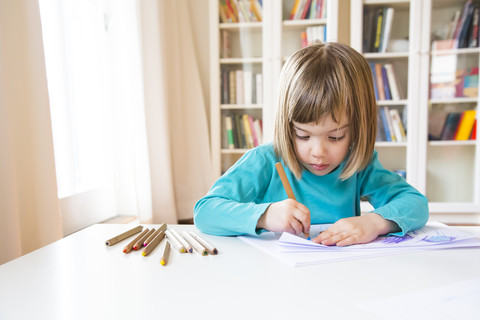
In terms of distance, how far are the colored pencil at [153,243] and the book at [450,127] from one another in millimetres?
2293

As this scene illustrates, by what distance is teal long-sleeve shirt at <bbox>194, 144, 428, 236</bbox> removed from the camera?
76 centimetres

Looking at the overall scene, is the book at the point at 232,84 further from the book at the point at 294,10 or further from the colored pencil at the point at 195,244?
the colored pencil at the point at 195,244

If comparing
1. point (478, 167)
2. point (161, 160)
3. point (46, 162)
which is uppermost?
point (46, 162)

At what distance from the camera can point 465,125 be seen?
95.3 inches

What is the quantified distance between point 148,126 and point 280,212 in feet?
4.98

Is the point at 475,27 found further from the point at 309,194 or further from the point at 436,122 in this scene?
the point at 309,194

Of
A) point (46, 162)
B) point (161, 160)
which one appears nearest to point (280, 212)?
point (46, 162)

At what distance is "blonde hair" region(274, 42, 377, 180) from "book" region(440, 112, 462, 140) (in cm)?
184

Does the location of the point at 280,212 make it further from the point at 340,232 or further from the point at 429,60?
the point at 429,60

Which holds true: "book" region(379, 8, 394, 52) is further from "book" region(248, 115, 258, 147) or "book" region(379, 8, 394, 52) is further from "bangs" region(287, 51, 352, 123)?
"bangs" region(287, 51, 352, 123)

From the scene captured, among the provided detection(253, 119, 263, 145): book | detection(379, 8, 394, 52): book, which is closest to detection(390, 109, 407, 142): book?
detection(379, 8, 394, 52): book

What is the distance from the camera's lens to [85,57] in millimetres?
1665

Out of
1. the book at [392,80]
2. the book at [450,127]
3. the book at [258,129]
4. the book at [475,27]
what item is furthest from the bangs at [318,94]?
the book at [475,27]

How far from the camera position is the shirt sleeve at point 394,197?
75 centimetres
